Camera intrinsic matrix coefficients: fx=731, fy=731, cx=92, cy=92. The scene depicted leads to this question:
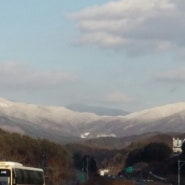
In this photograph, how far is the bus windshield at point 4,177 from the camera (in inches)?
1795

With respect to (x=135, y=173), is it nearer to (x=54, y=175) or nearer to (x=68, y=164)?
(x=68, y=164)

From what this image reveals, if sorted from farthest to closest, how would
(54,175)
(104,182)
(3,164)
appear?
(54,175) < (104,182) < (3,164)

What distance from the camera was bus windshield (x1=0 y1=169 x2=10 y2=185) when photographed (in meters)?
45.6

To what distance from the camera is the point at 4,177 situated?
151 feet

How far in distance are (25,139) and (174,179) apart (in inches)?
1485

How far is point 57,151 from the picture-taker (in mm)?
137875

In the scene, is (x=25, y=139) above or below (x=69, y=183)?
above

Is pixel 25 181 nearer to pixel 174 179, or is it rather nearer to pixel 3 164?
pixel 3 164

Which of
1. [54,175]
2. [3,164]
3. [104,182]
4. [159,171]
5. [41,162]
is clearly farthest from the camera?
[159,171]

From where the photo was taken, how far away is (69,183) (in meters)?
129

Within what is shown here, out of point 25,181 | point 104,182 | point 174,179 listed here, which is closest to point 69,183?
point 104,182

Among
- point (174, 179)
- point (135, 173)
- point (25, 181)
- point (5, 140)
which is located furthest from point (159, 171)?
point (25, 181)

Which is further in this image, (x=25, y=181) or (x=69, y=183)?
(x=69, y=183)

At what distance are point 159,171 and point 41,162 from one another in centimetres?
6428
